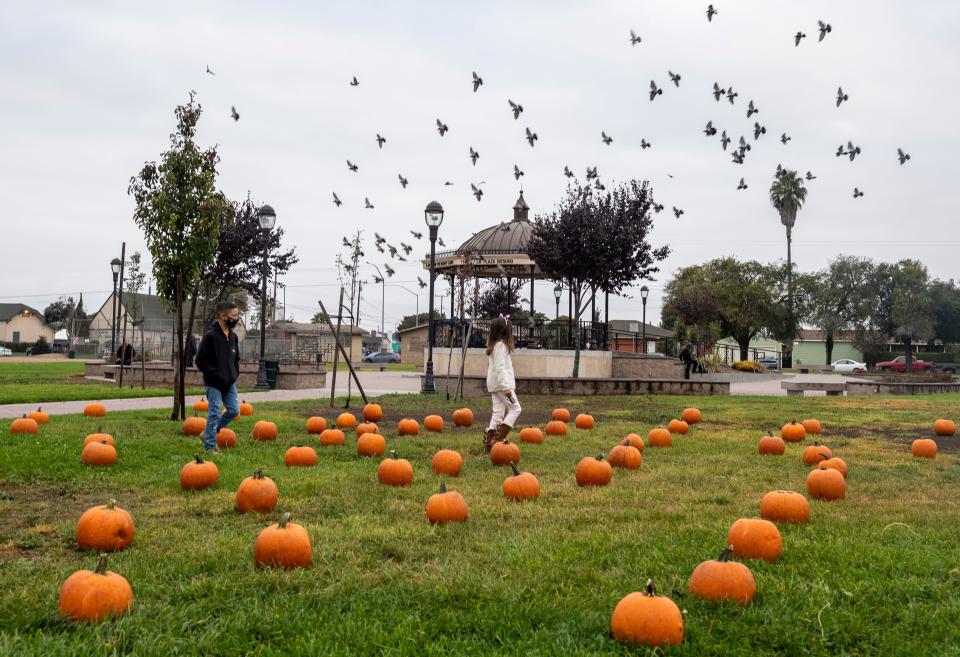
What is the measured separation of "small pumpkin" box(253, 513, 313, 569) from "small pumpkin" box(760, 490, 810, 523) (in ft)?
10.4

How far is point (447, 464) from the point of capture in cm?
747

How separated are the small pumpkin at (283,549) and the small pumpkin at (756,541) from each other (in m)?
2.38

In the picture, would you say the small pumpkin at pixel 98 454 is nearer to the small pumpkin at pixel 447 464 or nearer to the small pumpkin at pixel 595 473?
the small pumpkin at pixel 447 464

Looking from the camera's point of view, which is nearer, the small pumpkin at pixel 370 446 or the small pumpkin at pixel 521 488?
the small pumpkin at pixel 521 488

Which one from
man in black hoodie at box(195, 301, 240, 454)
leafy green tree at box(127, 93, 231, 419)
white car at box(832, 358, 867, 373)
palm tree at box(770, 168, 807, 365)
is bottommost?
white car at box(832, 358, 867, 373)

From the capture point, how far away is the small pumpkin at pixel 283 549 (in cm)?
427

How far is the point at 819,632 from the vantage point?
3.46m

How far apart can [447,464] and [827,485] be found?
329 cm

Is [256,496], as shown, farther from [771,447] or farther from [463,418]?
[463,418]

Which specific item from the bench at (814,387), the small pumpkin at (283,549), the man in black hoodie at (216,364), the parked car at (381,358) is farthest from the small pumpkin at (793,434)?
the parked car at (381,358)

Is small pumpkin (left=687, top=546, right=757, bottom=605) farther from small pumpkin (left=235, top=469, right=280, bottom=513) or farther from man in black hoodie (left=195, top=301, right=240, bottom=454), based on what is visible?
man in black hoodie (left=195, top=301, right=240, bottom=454)

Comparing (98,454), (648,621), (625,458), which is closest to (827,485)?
(625,458)

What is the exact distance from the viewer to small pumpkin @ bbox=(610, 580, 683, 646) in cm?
327

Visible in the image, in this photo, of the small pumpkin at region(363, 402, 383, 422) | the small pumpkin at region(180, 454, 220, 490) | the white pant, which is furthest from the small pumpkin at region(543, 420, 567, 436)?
the small pumpkin at region(180, 454, 220, 490)
